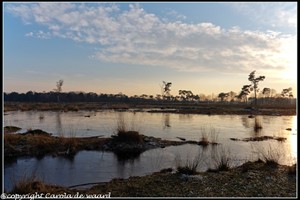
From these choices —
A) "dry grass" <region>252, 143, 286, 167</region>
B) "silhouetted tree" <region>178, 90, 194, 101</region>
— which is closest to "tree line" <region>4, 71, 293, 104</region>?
"silhouetted tree" <region>178, 90, 194, 101</region>

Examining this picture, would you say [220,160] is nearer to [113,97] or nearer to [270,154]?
[270,154]

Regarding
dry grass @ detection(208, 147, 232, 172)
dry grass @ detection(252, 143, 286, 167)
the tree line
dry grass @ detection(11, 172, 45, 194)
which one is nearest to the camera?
dry grass @ detection(11, 172, 45, 194)

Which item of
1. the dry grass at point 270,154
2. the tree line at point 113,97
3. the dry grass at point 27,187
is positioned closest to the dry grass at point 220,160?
the dry grass at point 270,154

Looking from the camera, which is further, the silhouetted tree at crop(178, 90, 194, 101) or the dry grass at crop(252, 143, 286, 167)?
the silhouetted tree at crop(178, 90, 194, 101)

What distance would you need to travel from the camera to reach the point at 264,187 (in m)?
8.22

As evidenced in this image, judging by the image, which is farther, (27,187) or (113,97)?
(113,97)

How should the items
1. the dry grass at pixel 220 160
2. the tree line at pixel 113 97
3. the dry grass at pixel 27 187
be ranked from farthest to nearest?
the tree line at pixel 113 97 → the dry grass at pixel 220 160 → the dry grass at pixel 27 187

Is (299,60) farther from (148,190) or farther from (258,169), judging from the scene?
(258,169)

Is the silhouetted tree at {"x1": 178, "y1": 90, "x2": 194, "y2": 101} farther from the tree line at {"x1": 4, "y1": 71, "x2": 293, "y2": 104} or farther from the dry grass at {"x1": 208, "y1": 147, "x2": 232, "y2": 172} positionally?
the dry grass at {"x1": 208, "y1": 147, "x2": 232, "y2": 172}

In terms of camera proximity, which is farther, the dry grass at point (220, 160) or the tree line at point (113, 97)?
the tree line at point (113, 97)

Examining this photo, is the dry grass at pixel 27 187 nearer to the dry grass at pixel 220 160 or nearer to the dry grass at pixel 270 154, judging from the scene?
the dry grass at pixel 220 160

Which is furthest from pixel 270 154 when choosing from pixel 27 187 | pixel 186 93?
pixel 186 93

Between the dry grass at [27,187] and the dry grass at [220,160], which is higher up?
the dry grass at [27,187]

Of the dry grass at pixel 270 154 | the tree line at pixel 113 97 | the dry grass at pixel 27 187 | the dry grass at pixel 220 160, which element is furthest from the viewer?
the tree line at pixel 113 97
